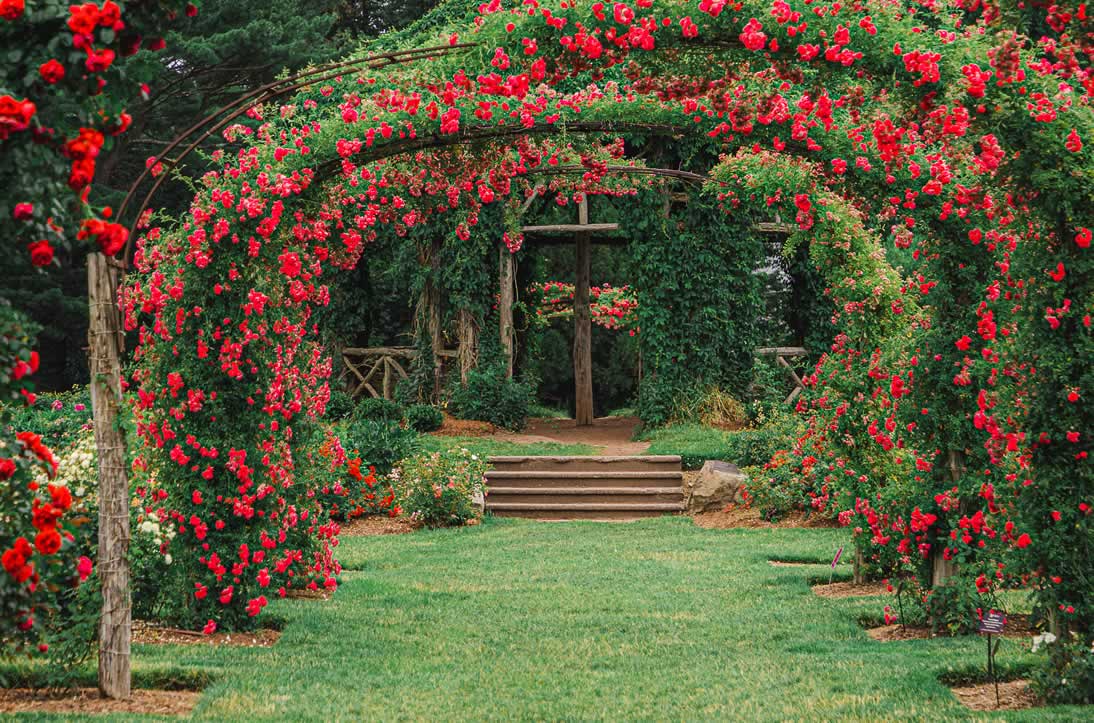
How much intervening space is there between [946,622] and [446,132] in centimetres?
416

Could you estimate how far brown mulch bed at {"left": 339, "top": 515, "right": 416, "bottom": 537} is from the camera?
38.7ft

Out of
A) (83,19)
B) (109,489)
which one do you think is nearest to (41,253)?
(83,19)

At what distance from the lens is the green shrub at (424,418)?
15.8 m

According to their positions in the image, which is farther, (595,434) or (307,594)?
(595,434)

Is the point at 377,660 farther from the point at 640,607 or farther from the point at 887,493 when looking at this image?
the point at 887,493

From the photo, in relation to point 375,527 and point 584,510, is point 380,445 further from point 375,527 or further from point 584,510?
point 584,510

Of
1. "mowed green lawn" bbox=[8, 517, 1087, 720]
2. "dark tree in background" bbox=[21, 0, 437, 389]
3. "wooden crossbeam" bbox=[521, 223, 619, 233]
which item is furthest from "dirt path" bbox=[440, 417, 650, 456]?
"dark tree in background" bbox=[21, 0, 437, 389]

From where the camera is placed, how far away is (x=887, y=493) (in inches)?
268

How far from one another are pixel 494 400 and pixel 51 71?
44.9 feet

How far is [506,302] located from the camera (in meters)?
17.1

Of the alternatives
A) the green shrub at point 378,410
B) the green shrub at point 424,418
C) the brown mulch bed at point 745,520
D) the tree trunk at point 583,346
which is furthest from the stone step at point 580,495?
the tree trunk at point 583,346

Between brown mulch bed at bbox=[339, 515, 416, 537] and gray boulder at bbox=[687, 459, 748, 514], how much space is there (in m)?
3.36

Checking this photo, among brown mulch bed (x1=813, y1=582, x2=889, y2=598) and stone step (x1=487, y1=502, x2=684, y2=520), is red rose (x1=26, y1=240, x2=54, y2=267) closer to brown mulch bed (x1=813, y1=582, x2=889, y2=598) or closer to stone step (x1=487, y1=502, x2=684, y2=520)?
brown mulch bed (x1=813, y1=582, x2=889, y2=598)

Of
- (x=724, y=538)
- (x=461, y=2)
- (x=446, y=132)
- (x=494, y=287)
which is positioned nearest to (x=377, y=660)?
(x=446, y=132)
